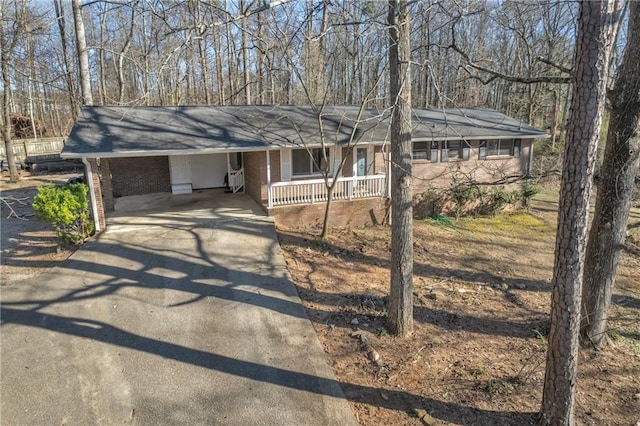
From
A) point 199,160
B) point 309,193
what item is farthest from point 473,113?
point 199,160

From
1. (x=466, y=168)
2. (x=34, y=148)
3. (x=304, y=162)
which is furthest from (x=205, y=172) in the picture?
(x=34, y=148)

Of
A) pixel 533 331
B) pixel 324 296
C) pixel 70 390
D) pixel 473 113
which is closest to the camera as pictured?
pixel 70 390

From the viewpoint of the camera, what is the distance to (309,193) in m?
13.0

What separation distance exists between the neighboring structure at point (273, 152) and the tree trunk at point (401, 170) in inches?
126

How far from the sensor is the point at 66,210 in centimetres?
962

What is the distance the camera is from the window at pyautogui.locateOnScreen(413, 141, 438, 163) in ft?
50.3

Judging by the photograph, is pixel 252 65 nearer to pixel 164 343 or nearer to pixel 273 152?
pixel 273 152

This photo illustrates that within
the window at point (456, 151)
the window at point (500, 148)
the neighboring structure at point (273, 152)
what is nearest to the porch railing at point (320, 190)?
the neighboring structure at point (273, 152)

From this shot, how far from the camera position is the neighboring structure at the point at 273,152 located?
37.6 feet

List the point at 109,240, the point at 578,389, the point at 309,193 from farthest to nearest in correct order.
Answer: the point at 309,193 → the point at 109,240 → the point at 578,389

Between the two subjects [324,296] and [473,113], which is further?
[473,113]

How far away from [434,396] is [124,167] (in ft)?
45.9

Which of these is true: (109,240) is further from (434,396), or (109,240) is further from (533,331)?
(533,331)

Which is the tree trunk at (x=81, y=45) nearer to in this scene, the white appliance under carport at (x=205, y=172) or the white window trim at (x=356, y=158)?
the white appliance under carport at (x=205, y=172)
